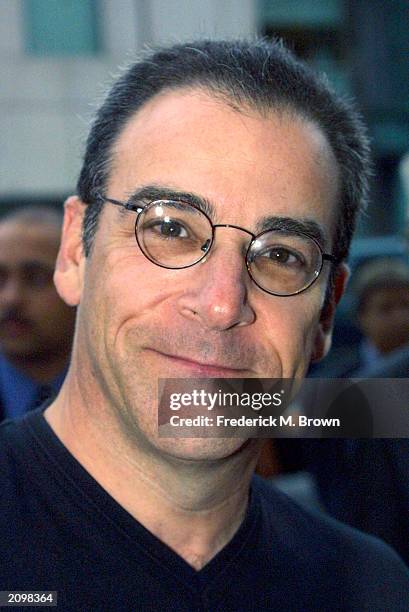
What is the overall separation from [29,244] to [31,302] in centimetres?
13

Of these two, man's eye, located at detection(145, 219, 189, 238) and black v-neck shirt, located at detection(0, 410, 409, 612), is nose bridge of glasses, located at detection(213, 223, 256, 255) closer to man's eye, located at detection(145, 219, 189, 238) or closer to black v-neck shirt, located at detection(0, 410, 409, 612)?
man's eye, located at detection(145, 219, 189, 238)

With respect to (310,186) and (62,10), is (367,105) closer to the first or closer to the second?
(62,10)

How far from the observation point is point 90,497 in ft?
2.99

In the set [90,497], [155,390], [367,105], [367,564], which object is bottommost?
[367,105]

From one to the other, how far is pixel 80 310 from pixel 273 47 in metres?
0.41

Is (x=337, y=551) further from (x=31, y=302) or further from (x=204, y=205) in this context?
(x=31, y=302)

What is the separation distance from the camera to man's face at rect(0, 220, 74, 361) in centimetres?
171

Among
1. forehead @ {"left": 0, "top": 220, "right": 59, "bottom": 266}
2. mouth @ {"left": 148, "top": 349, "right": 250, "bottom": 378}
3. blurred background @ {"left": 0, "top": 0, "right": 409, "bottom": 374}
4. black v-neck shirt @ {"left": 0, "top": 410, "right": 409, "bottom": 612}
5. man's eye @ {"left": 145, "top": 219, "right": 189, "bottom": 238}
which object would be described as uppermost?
man's eye @ {"left": 145, "top": 219, "right": 189, "bottom": 238}

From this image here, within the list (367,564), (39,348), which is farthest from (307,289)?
(39,348)

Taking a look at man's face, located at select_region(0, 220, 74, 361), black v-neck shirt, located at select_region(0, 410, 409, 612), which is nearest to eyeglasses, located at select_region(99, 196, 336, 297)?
black v-neck shirt, located at select_region(0, 410, 409, 612)

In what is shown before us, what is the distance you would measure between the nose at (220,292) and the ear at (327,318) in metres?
0.20

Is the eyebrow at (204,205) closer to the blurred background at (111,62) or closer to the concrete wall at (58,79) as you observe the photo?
the blurred background at (111,62)

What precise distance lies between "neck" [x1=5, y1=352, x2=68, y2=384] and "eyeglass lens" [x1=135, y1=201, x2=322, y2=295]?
0.80 meters

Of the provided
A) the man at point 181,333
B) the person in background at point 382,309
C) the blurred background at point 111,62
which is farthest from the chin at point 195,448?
the blurred background at point 111,62
